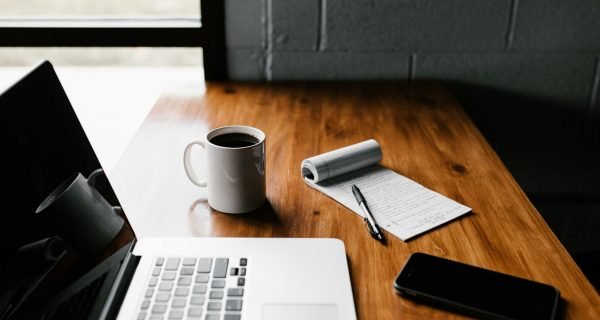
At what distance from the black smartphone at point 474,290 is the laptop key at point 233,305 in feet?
0.63

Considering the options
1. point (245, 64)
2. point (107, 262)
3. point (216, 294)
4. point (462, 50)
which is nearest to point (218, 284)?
point (216, 294)

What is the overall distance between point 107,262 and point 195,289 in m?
0.11

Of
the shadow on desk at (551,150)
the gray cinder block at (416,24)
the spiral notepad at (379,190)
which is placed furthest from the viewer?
the shadow on desk at (551,150)

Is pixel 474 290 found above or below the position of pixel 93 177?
below

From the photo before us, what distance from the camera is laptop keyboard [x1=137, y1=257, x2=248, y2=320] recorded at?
663mm

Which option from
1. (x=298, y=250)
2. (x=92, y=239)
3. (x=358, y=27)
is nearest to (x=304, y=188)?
(x=298, y=250)

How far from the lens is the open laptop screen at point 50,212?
56 centimetres

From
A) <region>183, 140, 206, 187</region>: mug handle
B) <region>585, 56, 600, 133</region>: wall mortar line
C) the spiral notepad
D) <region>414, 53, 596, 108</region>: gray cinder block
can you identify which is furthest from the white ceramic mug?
<region>585, 56, 600, 133</region>: wall mortar line

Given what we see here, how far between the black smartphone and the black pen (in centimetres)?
8

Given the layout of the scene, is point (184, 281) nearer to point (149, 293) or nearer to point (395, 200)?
point (149, 293)

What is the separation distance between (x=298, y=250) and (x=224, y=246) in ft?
0.33

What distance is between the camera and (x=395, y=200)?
925mm

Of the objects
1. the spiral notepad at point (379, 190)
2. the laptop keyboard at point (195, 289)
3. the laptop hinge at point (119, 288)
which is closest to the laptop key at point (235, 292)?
the laptop keyboard at point (195, 289)

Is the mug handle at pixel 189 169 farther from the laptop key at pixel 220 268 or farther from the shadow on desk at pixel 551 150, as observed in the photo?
the shadow on desk at pixel 551 150
